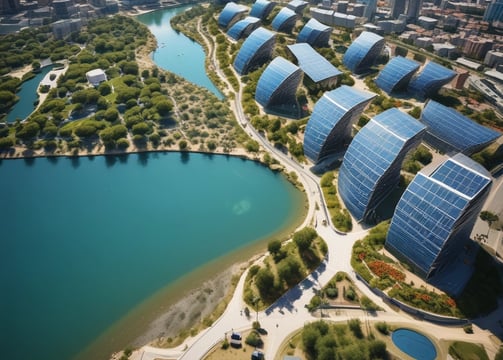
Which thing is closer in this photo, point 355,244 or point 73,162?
point 355,244

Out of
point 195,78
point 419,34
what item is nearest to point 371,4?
point 419,34

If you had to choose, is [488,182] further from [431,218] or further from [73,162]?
[73,162]

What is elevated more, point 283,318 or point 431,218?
point 431,218

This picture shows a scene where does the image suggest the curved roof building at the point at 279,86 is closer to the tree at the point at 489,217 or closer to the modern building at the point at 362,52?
the modern building at the point at 362,52

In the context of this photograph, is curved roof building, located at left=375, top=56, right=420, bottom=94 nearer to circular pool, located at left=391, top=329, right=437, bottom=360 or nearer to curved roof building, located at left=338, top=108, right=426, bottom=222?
curved roof building, located at left=338, top=108, right=426, bottom=222

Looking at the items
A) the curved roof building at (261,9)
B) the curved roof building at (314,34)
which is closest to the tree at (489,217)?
the curved roof building at (314,34)

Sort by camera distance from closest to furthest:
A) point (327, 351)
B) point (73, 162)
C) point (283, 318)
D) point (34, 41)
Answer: point (327, 351) → point (283, 318) → point (73, 162) → point (34, 41)
